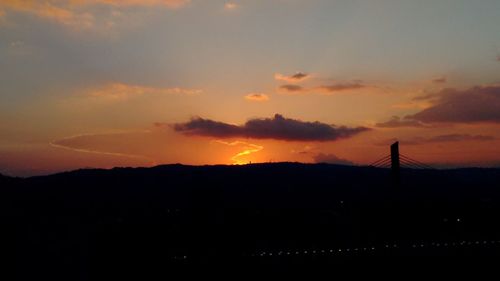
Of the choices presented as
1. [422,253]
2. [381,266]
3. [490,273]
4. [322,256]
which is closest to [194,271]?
[322,256]

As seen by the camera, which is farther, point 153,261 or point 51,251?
point 51,251

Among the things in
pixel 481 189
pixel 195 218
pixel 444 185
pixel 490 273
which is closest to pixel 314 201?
pixel 444 185

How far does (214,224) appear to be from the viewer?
66625 millimetres

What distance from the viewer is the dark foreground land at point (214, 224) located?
177ft

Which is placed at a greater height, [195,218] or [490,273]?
[195,218]

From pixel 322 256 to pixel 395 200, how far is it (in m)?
18.5

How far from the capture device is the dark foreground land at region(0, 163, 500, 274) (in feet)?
177

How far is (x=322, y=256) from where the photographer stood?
56.9m

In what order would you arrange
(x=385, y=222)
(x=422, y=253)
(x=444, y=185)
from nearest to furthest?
(x=422, y=253)
(x=385, y=222)
(x=444, y=185)

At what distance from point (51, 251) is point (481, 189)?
154m

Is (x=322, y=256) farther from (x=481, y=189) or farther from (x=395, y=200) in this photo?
(x=481, y=189)

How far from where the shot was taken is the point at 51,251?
94.3 meters

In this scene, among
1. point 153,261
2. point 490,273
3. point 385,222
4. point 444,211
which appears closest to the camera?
point 153,261

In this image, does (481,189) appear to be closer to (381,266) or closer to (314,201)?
(314,201)
